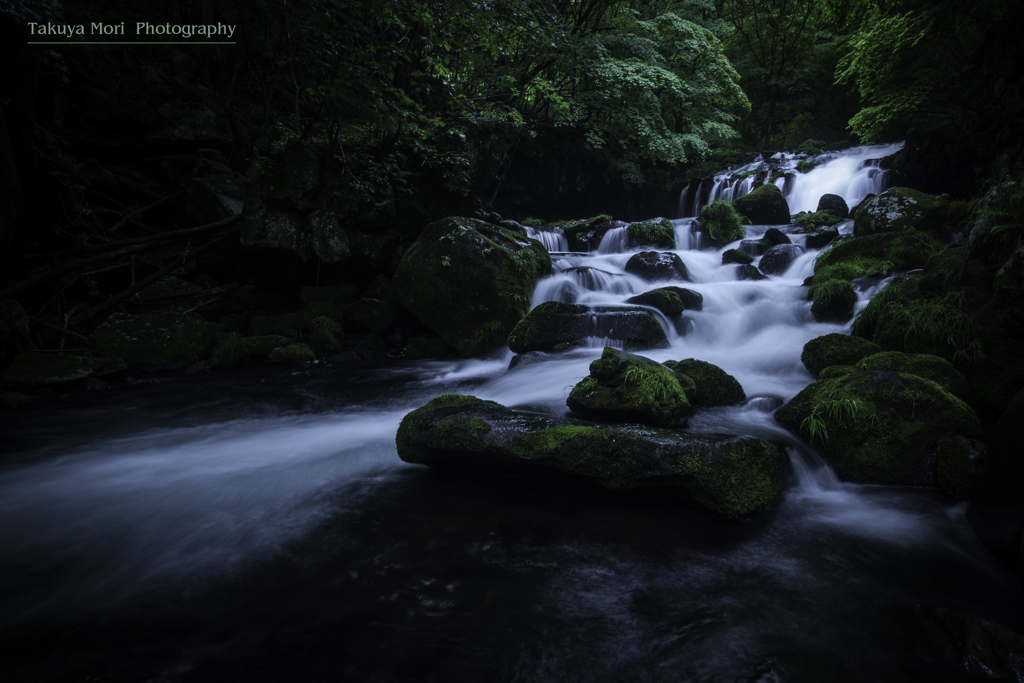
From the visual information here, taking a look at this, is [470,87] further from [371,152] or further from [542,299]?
[542,299]

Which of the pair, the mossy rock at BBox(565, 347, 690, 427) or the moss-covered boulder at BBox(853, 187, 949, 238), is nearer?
the mossy rock at BBox(565, 347, 690, 427)

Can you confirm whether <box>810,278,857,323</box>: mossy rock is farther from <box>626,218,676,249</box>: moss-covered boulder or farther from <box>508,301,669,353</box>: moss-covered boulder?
<box>626,218,676,249</box>: moss-covered boulder

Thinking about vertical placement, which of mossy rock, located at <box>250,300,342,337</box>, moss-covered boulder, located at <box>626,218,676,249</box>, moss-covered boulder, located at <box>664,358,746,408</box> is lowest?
moss-covered boulder, located at <box>664,358,746,408</box>

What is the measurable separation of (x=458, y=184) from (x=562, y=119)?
7568 millimetres

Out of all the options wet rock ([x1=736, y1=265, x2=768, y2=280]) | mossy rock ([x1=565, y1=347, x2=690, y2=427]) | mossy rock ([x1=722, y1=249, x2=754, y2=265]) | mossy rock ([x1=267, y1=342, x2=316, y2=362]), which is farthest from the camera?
mossy rock ([x1=722, y1=249, x2=754, y2=265])

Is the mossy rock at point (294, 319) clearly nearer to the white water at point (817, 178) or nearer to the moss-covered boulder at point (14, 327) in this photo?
the moss-covered boulder at point (14, 327)

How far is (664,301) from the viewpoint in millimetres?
7883

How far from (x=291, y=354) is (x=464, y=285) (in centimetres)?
365

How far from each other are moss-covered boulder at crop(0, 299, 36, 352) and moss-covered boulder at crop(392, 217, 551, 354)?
579 cm

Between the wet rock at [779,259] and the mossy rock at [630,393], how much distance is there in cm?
753

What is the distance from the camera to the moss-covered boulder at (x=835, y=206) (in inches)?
534

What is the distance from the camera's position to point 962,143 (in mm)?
11109

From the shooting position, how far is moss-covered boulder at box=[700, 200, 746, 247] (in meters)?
13.2

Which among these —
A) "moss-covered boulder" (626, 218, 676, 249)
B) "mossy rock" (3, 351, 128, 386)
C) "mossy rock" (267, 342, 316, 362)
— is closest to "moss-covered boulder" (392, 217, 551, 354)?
"mossy rock" (267, 342, 316, 362)
